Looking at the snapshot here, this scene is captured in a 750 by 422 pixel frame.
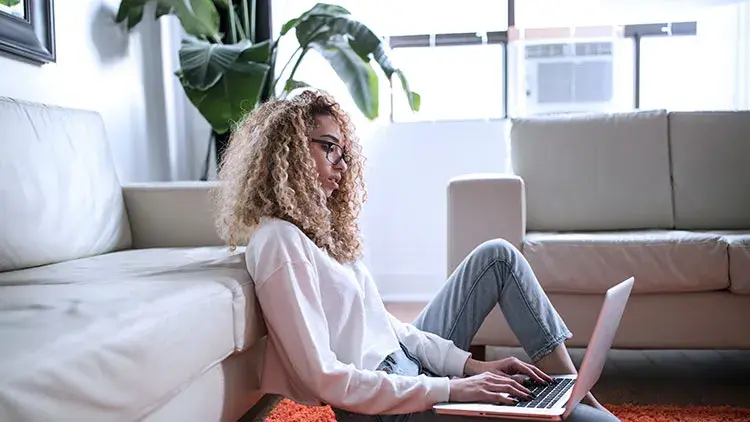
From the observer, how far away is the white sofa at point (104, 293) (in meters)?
0.77

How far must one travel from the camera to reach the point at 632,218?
2475 millimetres

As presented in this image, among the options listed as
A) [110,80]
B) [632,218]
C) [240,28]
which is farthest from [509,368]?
[240,28]

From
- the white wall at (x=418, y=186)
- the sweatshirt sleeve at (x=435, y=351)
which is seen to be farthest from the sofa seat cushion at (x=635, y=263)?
the white wall at (x=418, y=186)

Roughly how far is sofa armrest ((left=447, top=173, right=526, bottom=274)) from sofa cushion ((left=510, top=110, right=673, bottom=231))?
43cm

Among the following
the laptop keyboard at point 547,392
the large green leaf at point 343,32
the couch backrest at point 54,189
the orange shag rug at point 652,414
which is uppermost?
the large green leaf at point 343,32

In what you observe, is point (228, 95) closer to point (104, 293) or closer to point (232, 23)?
point (232, 23)

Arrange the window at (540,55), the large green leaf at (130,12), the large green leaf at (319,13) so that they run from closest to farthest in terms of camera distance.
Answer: the large green leaf at (130,12) < the large green leaf at (319,13) < the window at (540,55)

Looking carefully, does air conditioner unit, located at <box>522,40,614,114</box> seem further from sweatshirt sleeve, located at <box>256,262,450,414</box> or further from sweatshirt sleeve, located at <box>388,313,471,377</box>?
sweatshirt sleeve, located at <box>256,262,450,414</box>

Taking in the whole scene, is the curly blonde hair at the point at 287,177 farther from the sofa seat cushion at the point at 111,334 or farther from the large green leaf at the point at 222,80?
the large green leaf at the point at 222,80

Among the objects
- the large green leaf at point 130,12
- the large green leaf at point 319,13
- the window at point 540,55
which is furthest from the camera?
the window at point 540,55

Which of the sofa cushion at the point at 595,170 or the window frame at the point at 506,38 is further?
the window frame at the point at 506,38

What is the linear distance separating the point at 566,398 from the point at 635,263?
0.98m

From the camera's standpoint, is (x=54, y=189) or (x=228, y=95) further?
(x=228, y=95)

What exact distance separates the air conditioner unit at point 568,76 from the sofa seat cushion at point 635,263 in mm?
1671
